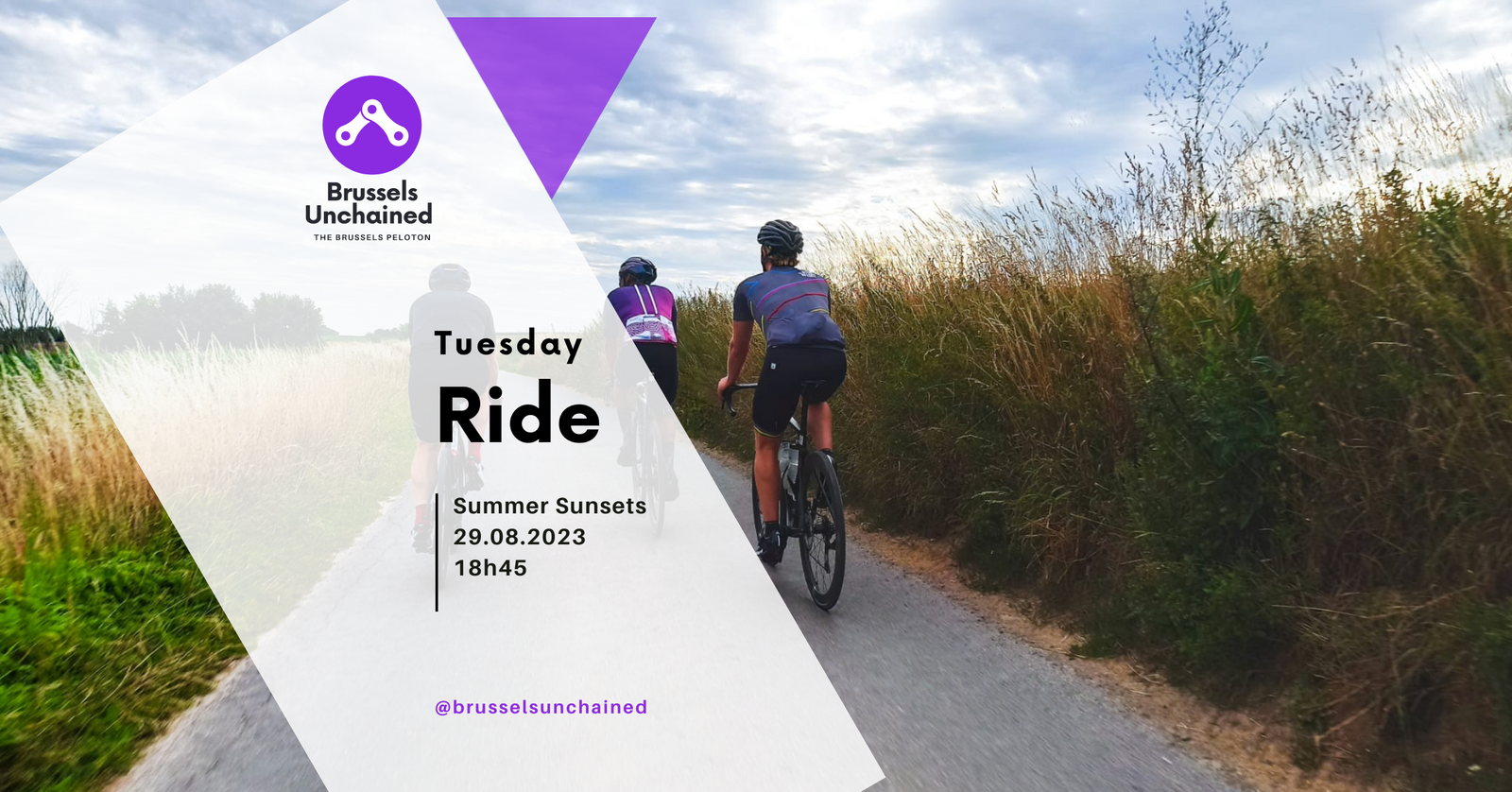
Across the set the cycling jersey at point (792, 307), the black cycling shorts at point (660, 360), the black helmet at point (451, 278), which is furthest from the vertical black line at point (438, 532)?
the cycling jersey at point (792, 307)

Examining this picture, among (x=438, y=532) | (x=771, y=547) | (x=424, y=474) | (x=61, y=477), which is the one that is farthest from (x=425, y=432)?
(x=61, y=477)

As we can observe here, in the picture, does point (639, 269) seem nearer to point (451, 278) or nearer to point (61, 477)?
point (451, 278)

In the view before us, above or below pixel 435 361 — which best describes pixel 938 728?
below

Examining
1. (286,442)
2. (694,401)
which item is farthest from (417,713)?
(694,401)

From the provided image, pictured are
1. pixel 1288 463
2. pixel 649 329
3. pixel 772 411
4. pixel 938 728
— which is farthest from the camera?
pixel 649 329

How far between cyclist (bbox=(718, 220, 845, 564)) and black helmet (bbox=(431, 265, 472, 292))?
5.33 feet

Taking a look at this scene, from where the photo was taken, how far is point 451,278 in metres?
5.72

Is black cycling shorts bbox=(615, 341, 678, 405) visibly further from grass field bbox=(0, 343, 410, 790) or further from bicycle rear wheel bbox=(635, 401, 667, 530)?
grass field bbox=(0, 343, 410, 790)

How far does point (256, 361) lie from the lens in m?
10.8

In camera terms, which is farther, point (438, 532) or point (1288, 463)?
point (438, 532)

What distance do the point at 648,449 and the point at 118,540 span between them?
3456 millimetres

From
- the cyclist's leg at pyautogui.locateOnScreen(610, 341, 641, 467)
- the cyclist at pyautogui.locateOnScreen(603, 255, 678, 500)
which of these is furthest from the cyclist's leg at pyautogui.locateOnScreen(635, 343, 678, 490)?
the cyclist's leg at pyautogui.locateOnScreen(610, 341, 641, 467)

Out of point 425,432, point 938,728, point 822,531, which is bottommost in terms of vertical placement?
point 938,728

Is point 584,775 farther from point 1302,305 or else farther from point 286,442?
point 286,442
